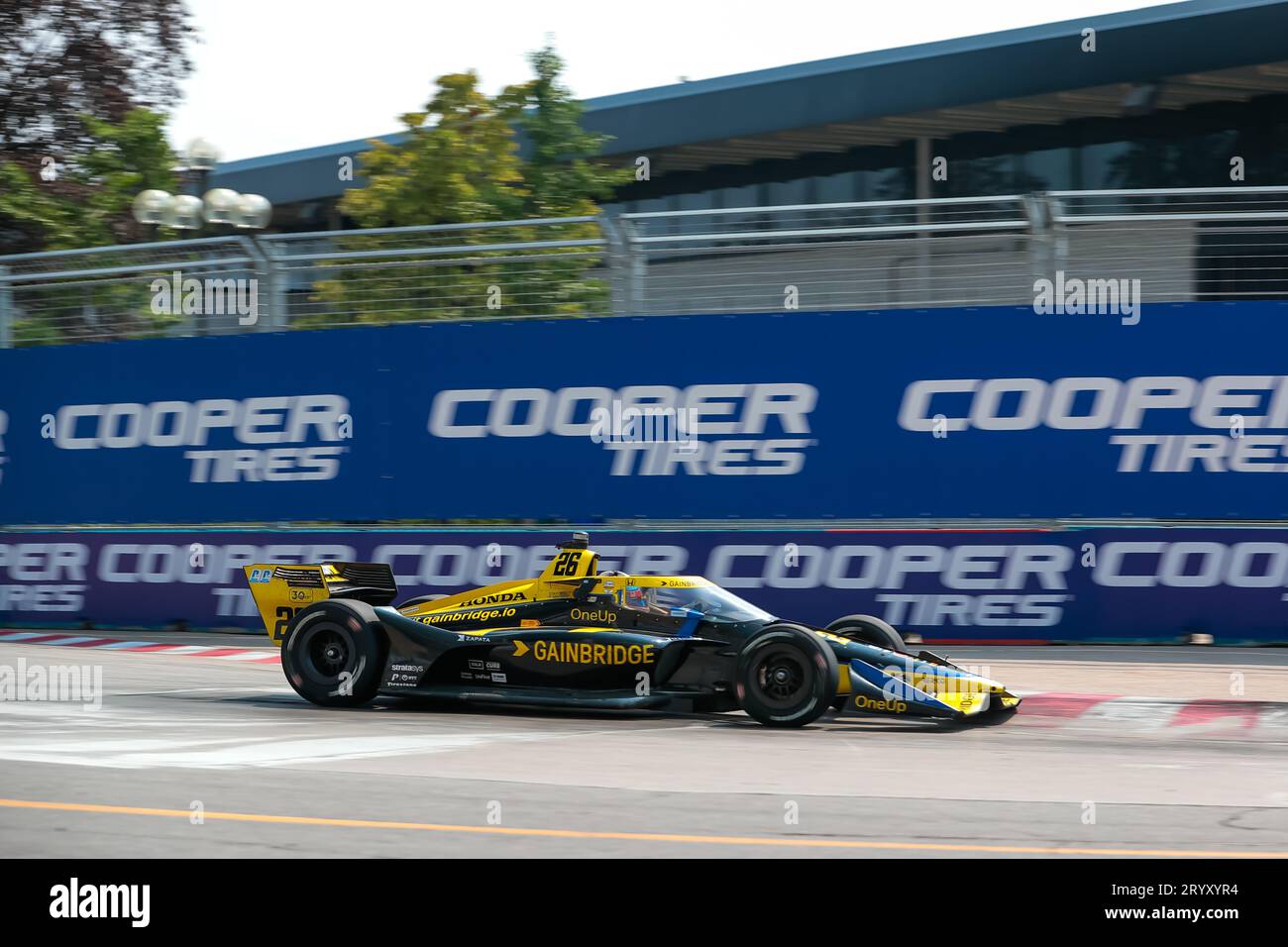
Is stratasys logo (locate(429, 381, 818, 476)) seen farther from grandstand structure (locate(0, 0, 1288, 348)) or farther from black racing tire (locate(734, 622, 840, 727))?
black racing tire (locate(734, 622, 840, 727))

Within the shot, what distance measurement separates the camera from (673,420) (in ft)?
46.8

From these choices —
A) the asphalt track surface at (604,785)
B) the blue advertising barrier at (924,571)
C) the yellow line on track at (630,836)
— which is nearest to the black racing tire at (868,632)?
the asphalt track surface at (604,785)

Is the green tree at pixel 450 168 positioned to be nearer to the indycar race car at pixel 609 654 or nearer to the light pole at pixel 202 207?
the light pole at pixel 202 207

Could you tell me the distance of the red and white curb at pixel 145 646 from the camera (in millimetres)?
14102

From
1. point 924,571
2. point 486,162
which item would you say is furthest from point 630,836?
point 486,162

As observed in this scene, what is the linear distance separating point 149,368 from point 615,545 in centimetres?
579

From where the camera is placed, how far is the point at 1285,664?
12.2 meters

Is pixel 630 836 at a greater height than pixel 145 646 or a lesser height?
greater

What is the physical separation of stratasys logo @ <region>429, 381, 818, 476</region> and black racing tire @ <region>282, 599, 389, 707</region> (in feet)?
14.1

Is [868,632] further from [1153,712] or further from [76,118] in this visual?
[76,118]

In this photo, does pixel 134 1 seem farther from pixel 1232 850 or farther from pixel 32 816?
pixel 1232 850

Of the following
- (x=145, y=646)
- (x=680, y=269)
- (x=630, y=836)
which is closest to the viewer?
(x=630, y=836)

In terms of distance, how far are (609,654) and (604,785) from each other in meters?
2.34

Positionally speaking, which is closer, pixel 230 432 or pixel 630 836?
pixel 630 836
